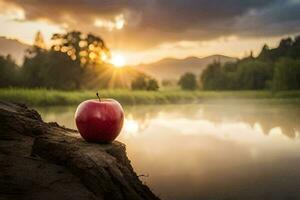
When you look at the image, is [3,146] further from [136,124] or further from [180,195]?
[136,124]

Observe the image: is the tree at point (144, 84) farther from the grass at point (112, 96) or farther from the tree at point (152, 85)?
the grass at point (112, 96)

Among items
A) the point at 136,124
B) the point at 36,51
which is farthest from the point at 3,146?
the point at 36,51

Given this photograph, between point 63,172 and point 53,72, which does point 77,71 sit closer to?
point 53,72

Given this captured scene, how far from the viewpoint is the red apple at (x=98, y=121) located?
4508 millimetres

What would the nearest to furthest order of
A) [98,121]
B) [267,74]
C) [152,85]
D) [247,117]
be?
[98,121], [247,117], [152,85], [267,74]

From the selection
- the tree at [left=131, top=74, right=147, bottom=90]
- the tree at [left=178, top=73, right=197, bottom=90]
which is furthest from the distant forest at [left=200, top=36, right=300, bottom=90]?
the tree at [left=131, top=74, right=147, bottom=90]

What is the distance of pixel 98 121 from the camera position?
4527mm

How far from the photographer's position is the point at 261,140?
30.8 ft

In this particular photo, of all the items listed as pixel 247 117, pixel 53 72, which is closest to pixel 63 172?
pixel 247 117

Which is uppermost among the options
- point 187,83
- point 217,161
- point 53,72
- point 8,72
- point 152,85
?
point 8,72

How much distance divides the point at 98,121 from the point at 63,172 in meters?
1.05

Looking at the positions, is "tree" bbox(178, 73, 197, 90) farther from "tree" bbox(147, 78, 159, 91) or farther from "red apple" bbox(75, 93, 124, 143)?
"red apple" bbox(75, 93, 124, 143)

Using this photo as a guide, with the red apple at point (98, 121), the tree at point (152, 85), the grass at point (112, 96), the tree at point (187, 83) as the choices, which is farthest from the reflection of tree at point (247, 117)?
the tree at point (187, 83)

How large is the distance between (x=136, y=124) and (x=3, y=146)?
28.6ft
